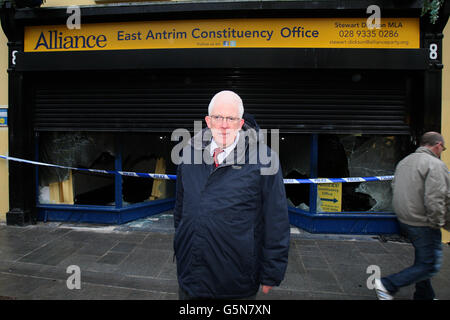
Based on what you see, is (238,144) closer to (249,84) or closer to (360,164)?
(249,84)

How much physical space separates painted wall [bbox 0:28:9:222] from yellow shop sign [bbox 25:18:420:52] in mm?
1326

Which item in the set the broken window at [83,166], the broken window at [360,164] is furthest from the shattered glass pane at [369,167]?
the broken window at [83,166]

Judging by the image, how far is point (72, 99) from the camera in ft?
17.6

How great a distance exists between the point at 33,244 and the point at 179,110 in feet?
11.2

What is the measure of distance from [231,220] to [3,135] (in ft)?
19.8

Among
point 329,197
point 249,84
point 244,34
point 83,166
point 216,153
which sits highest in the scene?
point 244,34

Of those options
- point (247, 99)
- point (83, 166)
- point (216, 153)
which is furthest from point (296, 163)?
point (83, 166)

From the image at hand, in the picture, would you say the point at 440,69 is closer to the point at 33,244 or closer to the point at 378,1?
the point at 378,1

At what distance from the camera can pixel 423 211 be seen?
2670 mm

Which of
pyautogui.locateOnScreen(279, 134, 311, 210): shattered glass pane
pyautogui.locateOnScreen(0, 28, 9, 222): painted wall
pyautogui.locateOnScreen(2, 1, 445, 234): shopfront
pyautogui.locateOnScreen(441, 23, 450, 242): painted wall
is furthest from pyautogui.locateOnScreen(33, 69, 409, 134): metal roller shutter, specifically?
pyautogui.locateOnScreen(0, 28, 9, 222): painted wall

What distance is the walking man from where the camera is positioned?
8.51ft

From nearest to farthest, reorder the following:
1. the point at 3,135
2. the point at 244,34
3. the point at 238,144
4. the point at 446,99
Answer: the point at 238,144
the point at 446,99
the point at 244,34
the point at 3,135

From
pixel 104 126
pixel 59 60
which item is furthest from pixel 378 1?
pixel 59 60

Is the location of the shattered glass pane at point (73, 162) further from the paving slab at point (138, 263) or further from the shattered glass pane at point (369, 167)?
the shattered glass pane at point (369, 167)
